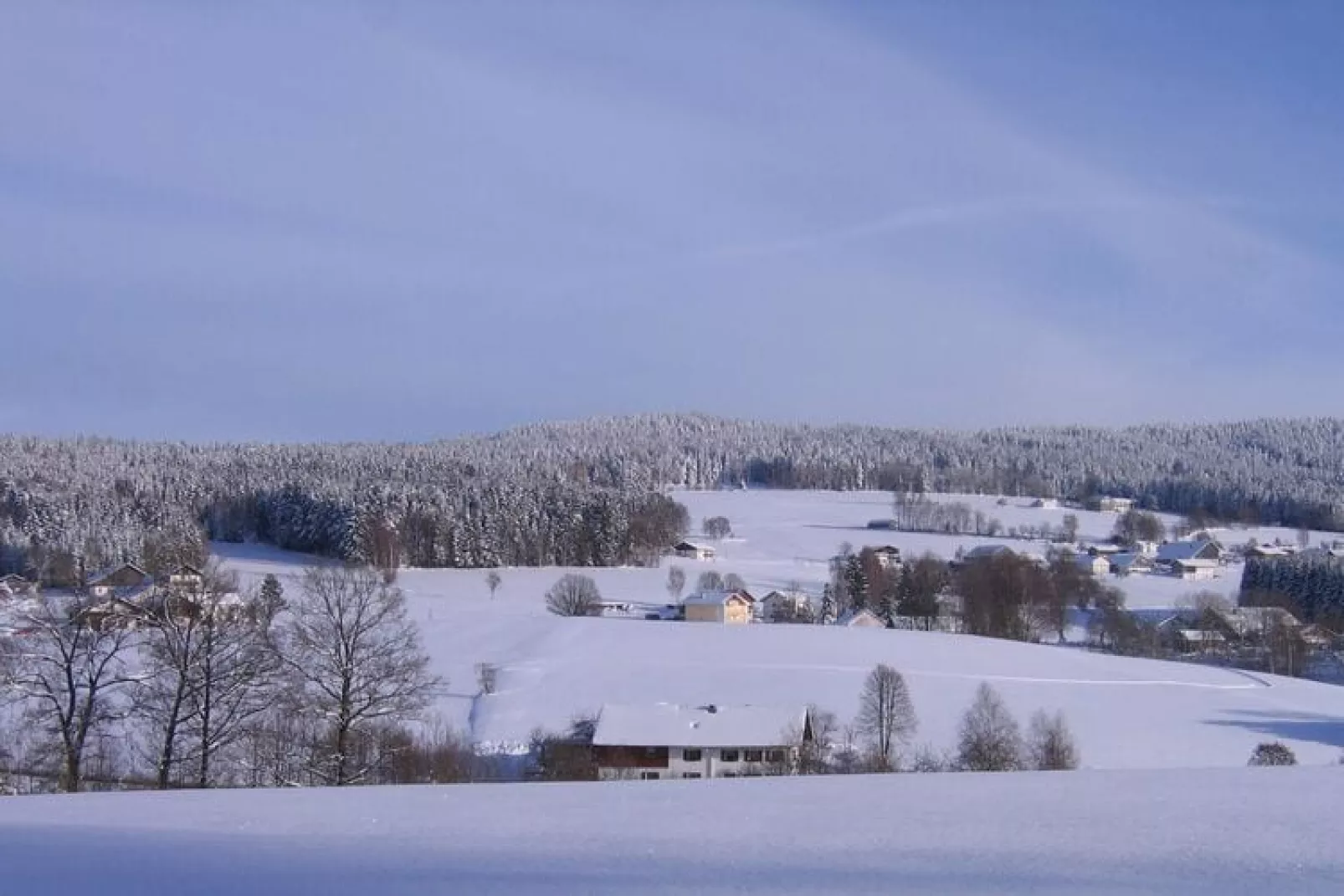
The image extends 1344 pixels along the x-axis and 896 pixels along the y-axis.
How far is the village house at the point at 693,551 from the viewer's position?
215 ft

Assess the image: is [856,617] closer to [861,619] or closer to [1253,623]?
[861,619]

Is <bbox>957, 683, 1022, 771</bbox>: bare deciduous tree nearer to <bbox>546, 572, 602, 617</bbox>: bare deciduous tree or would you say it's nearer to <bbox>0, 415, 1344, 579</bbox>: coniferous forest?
<bbox>0, 415, 1344, 579</bbox>: coniferous forest

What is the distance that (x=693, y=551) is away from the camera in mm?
66438

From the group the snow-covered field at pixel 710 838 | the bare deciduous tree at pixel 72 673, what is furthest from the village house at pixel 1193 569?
the bare deciduous tree at pixel 72 673

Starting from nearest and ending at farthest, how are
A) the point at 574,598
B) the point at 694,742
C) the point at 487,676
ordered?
the point at 694,742 < the point at 487,676 < the point at 574,598

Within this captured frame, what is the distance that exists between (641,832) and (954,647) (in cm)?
2934

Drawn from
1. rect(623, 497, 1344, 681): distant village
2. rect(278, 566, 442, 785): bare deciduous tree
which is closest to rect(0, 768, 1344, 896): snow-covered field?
rect(278, 566, 442, 785): bare deciduous tree

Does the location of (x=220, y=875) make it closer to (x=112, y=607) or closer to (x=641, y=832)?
(x=641, y=832)

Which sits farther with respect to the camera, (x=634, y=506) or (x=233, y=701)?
(x=634, y=506)

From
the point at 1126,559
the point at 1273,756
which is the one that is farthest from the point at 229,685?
the point at 1126,559

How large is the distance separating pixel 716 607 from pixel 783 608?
4.55 meters

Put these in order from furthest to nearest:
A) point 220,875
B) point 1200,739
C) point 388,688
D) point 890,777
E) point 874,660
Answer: point 874,660
point 1200,739
point 388,688
point 890,777
point 220,875

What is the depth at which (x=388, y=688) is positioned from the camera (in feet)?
50.8

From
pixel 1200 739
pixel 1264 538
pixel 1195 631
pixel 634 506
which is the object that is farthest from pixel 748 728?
pixel 1264 538
